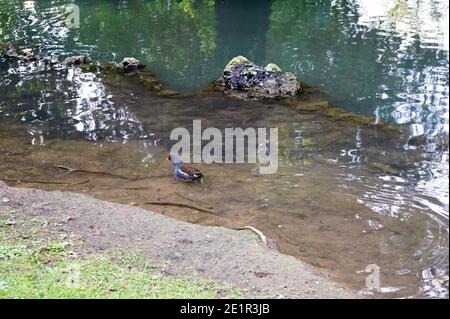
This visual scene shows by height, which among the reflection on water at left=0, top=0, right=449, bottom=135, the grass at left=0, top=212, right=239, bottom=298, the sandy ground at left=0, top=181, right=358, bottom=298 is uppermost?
the reflection on water at left=0, top=0, right=449, bottom=135

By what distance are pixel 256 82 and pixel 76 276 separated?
373 inches

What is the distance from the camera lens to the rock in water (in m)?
14.2

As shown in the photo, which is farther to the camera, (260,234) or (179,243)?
(260,234)

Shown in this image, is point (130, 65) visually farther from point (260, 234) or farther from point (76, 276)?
point (76, 276)

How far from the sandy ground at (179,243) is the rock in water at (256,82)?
681cm

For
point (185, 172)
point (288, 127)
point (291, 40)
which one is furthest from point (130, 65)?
point (185, 172)

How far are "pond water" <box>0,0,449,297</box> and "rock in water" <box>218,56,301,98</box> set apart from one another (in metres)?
0.55

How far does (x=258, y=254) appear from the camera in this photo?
690 centimetres

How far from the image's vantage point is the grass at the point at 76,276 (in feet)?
18.6

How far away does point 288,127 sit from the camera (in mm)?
12023

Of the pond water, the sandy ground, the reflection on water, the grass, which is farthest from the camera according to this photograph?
the reflection on water

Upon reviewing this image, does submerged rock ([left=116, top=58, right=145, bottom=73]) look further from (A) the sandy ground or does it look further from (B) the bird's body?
(A) the sandy ground

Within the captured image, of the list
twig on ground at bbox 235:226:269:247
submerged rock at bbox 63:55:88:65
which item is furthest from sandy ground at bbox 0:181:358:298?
submerged rock at bbox 63:55:88:65

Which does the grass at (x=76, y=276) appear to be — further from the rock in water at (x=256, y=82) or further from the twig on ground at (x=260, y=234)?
the rock in water at (x=256, y=82)
